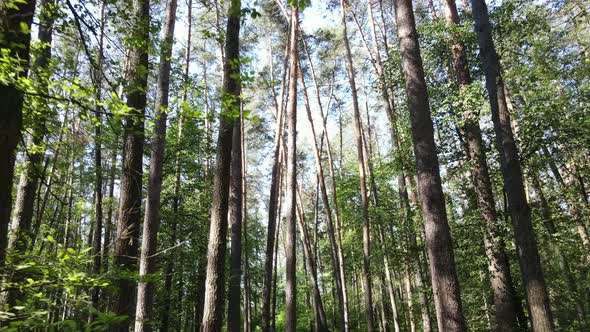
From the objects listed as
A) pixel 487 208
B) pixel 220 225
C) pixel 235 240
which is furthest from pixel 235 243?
pixel 487 208

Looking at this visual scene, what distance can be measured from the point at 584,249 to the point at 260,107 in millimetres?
15787

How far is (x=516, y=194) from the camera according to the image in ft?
20.4

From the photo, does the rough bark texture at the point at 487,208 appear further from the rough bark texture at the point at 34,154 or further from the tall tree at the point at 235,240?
the rough bark texture at the point at 34,154

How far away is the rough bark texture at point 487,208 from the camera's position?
25.7 feet

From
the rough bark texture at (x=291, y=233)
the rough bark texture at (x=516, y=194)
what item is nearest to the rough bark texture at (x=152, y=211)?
the rough bark texture at (x=291, y=233)

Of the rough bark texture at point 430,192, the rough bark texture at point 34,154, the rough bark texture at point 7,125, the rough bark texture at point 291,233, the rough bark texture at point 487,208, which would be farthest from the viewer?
the rough bark texture at point 291,233

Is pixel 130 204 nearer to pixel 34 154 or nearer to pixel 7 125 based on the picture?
pixel 34 154

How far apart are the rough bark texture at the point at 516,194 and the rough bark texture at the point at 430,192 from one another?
5.93 ft

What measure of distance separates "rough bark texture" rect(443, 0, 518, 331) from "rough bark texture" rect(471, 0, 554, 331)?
54.5 inches

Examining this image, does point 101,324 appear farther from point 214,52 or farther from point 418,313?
point 214,52

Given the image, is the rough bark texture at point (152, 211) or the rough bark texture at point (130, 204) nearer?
the rough bark texture at point (130, 204)

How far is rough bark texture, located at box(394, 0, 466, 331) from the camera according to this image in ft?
15.4

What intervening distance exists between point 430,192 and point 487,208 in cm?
387

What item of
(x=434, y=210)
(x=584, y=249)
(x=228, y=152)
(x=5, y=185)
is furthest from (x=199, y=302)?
(x=584, y=249)
